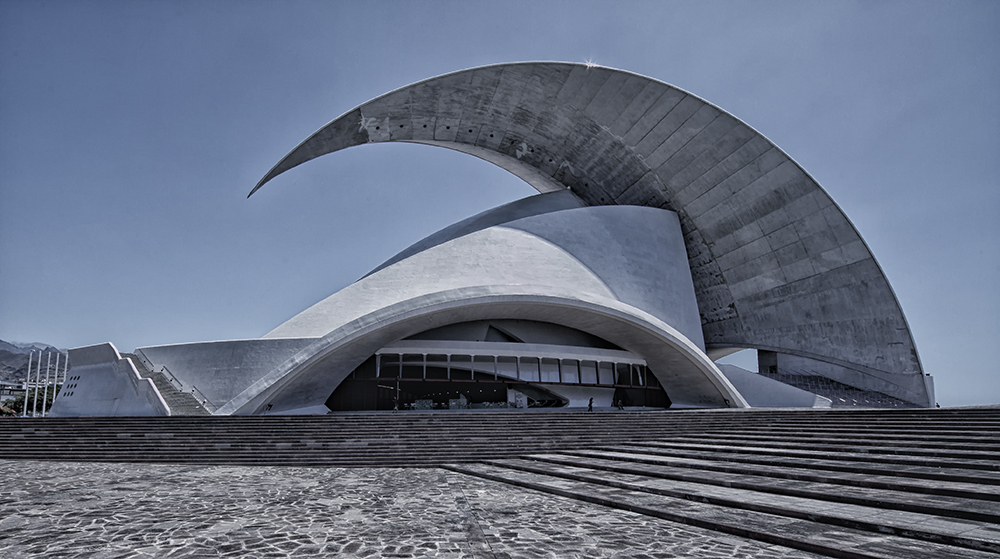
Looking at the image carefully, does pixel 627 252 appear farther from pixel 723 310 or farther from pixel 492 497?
pixel 492 497

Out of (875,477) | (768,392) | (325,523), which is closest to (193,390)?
(325,523)

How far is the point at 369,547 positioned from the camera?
4160mm

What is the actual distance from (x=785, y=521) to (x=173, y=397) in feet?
51.4

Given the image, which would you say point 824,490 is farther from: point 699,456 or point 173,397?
point 173,397

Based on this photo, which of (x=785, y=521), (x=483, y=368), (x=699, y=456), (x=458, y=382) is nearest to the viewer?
(x=785, y=521)

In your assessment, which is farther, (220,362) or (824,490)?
(220,362)

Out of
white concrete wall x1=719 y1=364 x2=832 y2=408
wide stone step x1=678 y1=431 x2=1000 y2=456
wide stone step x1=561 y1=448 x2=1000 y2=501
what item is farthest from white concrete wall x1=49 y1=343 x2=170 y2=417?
white concrete wall x1=719 y1=364 x2=832 y2=408

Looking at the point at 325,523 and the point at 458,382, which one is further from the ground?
the point at 458,382

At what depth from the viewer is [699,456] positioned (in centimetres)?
809

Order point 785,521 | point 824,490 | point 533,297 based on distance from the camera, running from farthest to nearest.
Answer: point 533,297 → point 824,490 → point 785,521

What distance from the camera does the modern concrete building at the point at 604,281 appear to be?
784 inches

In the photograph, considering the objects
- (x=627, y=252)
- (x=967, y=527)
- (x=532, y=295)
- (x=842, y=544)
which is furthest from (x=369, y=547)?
(x=627, y=252)

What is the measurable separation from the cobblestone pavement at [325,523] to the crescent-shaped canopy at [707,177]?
19.3 m

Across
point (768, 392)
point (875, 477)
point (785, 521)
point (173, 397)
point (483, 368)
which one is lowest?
point (785, 521)
